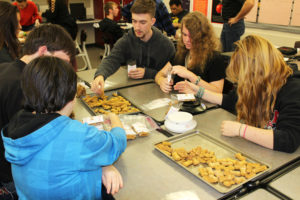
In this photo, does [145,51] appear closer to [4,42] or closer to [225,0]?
[4,42]

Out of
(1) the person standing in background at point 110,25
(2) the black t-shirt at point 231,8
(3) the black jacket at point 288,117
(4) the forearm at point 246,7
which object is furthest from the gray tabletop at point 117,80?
(1) the person standing in background at point 110,25

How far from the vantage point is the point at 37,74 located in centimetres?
93

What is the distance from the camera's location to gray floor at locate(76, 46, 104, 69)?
5952 millimetres

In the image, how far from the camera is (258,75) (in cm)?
131

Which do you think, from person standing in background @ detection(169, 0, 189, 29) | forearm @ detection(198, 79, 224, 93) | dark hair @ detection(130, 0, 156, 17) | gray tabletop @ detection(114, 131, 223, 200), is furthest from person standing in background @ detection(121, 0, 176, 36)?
gray tabletop @ detection(114, 131, 223, 200)

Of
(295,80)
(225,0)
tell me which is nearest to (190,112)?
(295,80)

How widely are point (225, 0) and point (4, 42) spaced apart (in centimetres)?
316

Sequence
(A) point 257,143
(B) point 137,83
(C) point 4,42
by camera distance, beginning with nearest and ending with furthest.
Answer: (A) point 257,143, (C) point 4,42, (B) point 137,83

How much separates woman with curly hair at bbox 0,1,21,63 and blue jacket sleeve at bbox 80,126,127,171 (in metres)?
1.36

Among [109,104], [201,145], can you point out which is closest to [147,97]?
[109,104]

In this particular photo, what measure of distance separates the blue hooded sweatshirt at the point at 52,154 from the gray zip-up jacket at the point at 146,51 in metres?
1.46

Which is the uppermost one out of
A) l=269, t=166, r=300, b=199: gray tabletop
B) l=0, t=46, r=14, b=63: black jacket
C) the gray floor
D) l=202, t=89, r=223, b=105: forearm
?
l=0, t=46, r=14, b=63: black jacket

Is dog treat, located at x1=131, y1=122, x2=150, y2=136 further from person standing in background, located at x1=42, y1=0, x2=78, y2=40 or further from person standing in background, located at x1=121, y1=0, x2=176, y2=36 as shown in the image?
person standing in background, located at x1=42, y1=0, x2=78, y2=40

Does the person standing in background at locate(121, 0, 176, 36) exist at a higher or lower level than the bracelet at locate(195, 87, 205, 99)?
higher
